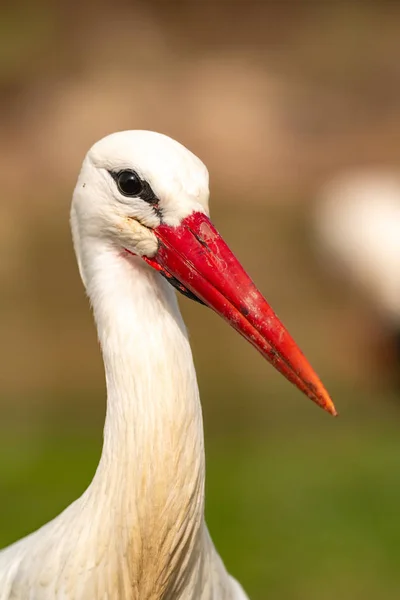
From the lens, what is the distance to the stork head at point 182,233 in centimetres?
159

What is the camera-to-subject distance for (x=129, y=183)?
1.64 m

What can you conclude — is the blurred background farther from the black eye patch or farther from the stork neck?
the black eye patch

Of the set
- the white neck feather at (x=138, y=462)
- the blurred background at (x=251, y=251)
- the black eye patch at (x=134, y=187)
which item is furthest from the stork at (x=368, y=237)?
the black eye patch at (x=134, y=187)

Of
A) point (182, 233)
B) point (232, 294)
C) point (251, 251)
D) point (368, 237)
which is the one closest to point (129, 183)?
point (182, 233)

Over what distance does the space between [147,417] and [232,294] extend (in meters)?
0.26

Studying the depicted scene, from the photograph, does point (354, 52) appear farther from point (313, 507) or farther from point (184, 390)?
point (184, 390)

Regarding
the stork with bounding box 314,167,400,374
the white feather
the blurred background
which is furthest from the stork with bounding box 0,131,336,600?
the stork with bounding box 314,167,400,374

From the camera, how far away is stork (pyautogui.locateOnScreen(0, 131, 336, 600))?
161cm

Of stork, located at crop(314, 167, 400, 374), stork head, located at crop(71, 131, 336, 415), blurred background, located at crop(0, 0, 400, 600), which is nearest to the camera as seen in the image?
stork head, located at crop(71, 131, 336, 415)

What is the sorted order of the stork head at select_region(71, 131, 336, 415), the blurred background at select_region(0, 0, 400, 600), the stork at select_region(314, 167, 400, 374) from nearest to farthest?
the stork head at select_region(71, 131, 336, 415)
the blurred background at select_region(0, 0, 400, 600)
the stork at select_region(314, 167, 400, 374)

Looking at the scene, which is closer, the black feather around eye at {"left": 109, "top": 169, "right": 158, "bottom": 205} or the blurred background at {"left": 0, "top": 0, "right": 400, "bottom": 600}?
the black feather around eye at {"left": 109, "top": 169, "right": 158, "bottom": 205}

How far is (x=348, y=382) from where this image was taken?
592 centimetres

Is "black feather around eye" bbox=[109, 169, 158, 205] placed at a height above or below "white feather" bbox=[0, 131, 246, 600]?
above

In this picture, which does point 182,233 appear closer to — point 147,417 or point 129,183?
point 129,183
